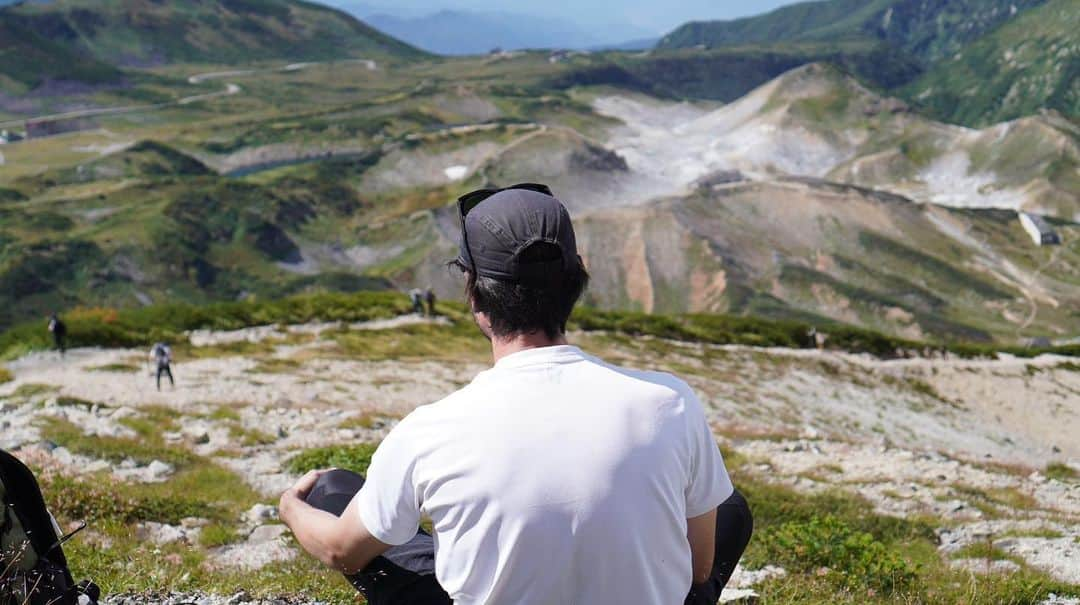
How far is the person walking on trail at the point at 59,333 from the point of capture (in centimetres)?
3271

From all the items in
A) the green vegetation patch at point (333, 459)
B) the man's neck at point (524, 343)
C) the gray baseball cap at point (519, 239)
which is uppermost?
the gray baseball cap at point (519, 239)

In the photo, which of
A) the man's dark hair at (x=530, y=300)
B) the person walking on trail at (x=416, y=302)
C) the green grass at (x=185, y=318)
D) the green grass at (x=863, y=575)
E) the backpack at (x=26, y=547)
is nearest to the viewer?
the man's dark hair at (x=530, y=300)

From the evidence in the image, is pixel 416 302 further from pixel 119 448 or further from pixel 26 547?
pixel 26 547

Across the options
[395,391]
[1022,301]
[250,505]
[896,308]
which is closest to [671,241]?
[896,308]

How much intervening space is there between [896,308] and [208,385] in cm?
10629

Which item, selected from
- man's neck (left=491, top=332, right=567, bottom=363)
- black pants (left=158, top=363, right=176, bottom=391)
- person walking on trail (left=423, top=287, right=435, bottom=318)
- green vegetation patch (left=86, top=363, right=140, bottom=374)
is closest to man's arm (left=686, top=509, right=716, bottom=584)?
man's neck (left=491, top=332, right=567, bottom=363)

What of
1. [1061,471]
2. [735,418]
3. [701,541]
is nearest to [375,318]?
[735,418]

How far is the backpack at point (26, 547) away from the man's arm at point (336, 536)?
189 cm

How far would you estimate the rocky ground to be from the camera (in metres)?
12.6

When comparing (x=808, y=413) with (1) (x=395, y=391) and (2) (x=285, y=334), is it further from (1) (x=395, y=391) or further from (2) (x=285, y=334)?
(2) (x=285, y=334)

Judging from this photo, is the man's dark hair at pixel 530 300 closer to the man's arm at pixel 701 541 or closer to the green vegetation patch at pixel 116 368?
the man's arm at pixel 701 541

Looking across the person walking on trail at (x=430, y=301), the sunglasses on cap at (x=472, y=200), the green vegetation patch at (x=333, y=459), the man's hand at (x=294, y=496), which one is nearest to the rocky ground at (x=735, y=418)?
the green vegetation patch at (x=333, y=459)

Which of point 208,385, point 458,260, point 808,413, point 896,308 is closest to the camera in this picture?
point 458,260

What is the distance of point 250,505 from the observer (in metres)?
12.1
